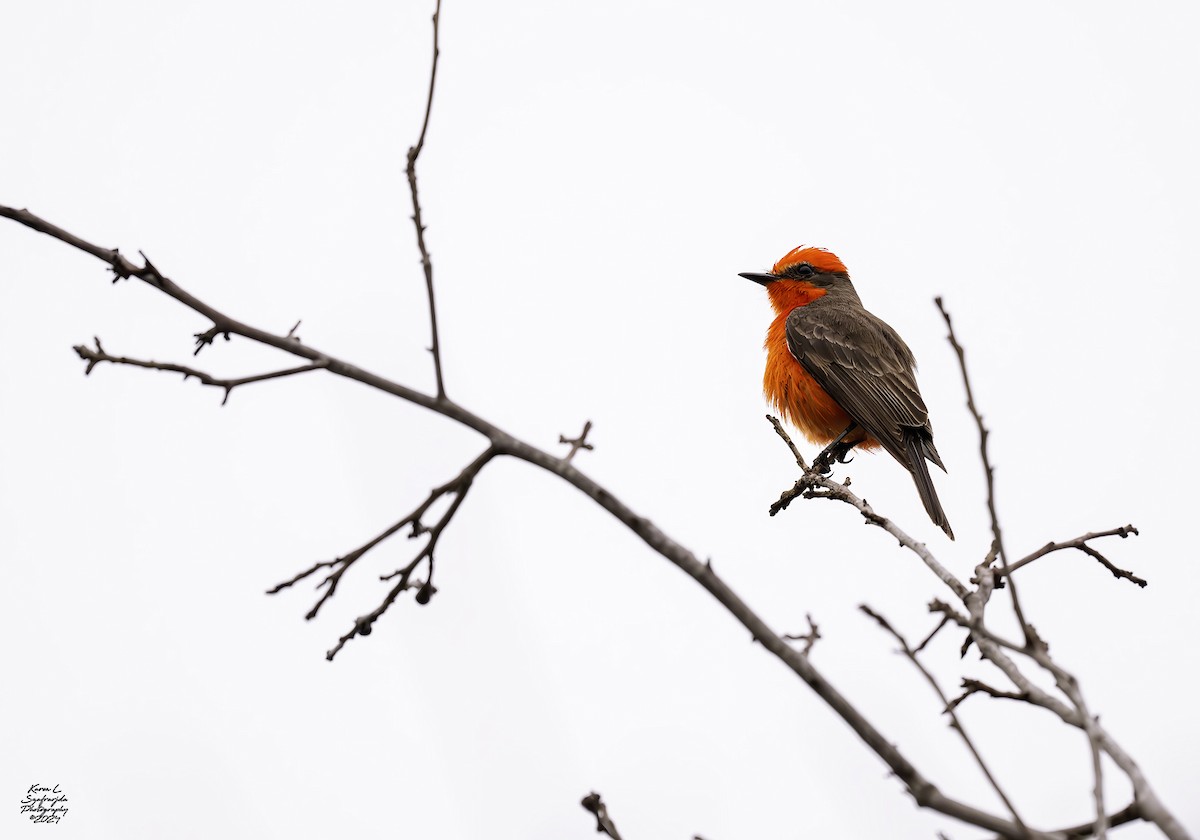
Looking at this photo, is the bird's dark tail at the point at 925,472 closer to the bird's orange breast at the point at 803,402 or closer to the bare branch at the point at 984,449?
the bird's orange breast at the point at 803,402

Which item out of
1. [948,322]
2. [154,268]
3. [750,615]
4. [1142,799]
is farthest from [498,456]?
[1142,799]

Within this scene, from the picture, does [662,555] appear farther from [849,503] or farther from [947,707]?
[849,503]

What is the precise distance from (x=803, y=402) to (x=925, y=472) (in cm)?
114

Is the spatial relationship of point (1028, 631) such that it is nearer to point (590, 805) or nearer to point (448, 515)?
point (590, 805)

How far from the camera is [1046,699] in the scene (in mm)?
2293

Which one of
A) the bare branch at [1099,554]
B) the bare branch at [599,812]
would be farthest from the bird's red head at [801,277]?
the bare branch at [599,812]

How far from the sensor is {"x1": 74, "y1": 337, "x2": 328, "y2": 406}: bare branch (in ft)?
7.39

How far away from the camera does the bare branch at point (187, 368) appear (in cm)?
225

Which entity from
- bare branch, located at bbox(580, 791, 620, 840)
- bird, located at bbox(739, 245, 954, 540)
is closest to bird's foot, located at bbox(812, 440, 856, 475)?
bird, located at bbox(739, 245, 954, 540)

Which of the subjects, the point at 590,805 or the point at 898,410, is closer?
the point at 590,805

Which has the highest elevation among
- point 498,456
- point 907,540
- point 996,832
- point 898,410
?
point 898,410

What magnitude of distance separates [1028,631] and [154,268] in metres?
1.72

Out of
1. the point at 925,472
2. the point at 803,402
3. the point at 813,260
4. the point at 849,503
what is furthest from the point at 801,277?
the point at 849,503

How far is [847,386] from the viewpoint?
8.28 meters
